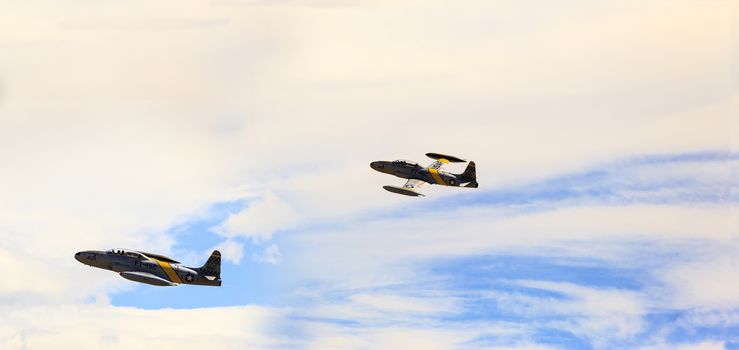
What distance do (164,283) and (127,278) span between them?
635 centimetres

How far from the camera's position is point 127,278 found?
19675 centimetres

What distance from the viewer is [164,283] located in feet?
654
